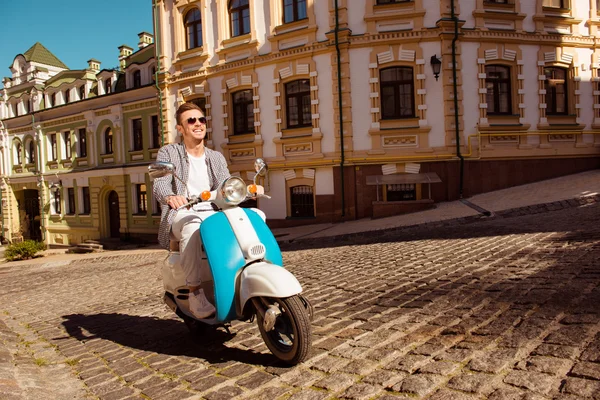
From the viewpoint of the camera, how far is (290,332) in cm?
311

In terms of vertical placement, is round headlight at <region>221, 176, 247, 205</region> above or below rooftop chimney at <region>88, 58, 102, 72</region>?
below

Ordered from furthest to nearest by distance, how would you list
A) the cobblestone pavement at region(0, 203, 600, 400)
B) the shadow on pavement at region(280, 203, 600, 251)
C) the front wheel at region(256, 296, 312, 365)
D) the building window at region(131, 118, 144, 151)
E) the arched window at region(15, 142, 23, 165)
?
the arched window at region(15, 142, 23, 165) < the building window at region(131, 118, 144, 151) < the shadow on pavement at region(280, 203, 600, 251) < the front wheel at region(256, 296, 312, 365) < the cobblestone pavement at region(0, 203, 600, 400)

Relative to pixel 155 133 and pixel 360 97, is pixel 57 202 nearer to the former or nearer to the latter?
pixel 155 133

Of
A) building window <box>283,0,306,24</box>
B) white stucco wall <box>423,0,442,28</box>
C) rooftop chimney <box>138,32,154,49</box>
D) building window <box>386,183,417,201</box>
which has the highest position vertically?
rooftop chimney <box>138,32,154,49</box>

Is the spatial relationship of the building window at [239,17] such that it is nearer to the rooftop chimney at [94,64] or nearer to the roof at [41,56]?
the rooftop chimney at [94,64]

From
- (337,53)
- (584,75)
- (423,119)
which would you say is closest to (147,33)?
(337,53)

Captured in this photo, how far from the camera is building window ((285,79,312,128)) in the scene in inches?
599

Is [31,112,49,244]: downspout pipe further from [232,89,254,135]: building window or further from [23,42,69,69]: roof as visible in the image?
[232,89,254,135]: building window

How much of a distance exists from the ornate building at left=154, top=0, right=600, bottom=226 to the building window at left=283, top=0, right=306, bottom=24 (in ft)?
0.13

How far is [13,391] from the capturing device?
2.86 m

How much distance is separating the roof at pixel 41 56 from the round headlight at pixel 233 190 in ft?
100

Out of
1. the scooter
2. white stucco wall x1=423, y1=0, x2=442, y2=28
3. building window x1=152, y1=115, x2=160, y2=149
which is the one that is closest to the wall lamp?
white stucco wall x1=423, y1=0, x2=442, y2=28

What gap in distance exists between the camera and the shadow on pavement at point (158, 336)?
3.35 meters

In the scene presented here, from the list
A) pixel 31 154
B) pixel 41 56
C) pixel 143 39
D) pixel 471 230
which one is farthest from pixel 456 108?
pixel 41 56
